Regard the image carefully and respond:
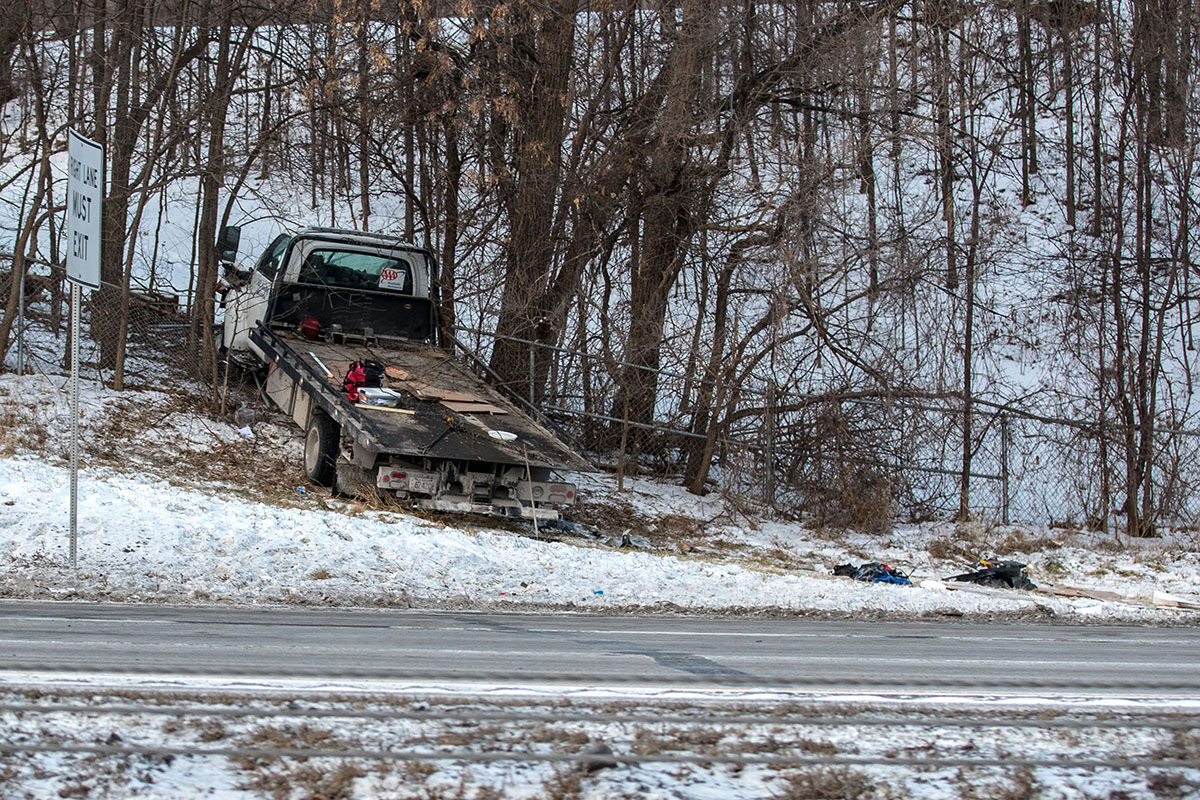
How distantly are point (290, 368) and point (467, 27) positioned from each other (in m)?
6.26

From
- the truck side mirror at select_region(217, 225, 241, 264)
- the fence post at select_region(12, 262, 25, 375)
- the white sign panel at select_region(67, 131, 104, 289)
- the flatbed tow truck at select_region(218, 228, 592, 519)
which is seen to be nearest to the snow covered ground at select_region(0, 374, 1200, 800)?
the fence post at select_region(12, 262, 25, 375)

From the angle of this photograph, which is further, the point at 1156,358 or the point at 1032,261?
the point at 1032,261

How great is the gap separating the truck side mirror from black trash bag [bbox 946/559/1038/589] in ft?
29.5

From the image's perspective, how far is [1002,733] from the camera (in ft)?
15.8

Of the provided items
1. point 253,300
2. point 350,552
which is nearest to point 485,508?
point 350,552

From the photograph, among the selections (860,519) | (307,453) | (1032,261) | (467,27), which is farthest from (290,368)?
(1032,261)

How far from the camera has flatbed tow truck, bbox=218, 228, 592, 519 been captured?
11.8 meters

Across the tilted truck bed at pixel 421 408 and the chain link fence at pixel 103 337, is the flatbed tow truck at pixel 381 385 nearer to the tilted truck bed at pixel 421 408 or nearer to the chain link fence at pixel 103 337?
the tilted truck bed at pixel 421 408

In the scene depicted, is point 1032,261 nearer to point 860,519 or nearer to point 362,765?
point 860,519

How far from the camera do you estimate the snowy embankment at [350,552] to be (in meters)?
8.95

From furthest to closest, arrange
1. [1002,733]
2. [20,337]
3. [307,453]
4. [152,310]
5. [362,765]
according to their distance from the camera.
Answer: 1. [152,310]
2. [20,337]
3. [307,453]
4. [1002,733]
5. [362,765]

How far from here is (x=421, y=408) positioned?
41.0 ft

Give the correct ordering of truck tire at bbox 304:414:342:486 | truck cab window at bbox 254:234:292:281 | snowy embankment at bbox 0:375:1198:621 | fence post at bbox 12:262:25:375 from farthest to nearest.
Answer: truck cab window at bbox 254:234:292:281 → fence post at bbox 12:262:25:375 → truck tire at bbox 304:414:342:486 → snowy embankment at bbox 0:375:1198:621

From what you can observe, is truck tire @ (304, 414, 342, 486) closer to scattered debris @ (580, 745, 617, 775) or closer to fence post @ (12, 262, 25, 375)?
fence post @ (12, 262, 25, 375)
